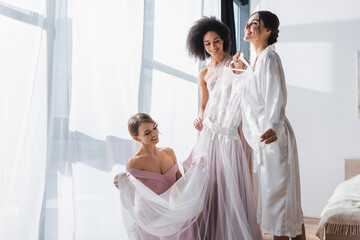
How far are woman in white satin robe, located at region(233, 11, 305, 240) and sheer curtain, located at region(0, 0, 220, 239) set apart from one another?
0.78m

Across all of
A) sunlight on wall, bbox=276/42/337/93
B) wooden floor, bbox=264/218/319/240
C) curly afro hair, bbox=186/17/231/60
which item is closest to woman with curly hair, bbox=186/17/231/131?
curly afro hair, bbox=186/17/231/60

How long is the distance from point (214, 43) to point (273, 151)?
74 centimetres

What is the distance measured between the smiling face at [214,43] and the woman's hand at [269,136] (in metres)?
0.66

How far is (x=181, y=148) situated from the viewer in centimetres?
294

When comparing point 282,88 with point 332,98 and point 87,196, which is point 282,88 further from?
point 332,98

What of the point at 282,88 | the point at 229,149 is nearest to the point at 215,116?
the point at 229,149

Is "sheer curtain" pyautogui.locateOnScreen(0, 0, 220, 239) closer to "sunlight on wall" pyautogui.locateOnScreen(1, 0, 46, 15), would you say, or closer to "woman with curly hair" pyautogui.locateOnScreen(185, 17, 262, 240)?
"sunlight on wall" pyautogui.locateOnScreen(1, 0, 46, 15)

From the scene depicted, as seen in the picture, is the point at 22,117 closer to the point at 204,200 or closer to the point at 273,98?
the point at 204,200

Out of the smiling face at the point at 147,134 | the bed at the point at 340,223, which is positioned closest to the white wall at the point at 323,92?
the bed at the point at 340,223

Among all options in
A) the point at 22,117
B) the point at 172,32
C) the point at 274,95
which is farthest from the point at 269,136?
the point at 172,32

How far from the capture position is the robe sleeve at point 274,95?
174 centimetres

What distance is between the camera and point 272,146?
179cm

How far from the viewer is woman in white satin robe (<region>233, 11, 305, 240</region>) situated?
68.9 inches

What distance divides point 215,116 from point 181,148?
1.01 metres
